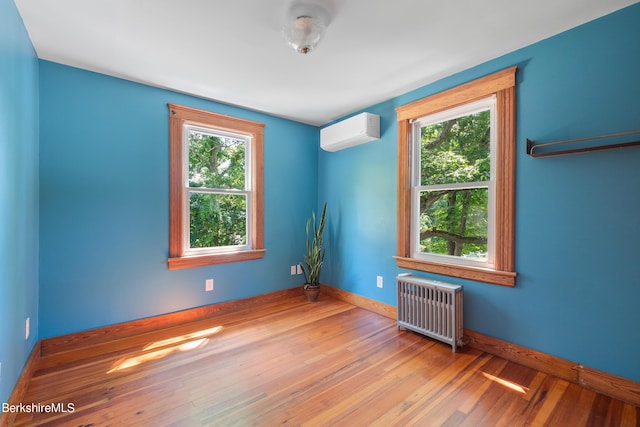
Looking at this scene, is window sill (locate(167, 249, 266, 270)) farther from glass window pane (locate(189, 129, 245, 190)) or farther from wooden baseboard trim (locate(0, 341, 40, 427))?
wooden baseboard trim (locate(0, 341, 40, 427))

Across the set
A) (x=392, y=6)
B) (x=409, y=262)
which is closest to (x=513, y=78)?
(x=392, y=6)

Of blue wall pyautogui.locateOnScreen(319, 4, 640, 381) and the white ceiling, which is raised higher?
the white ceiling

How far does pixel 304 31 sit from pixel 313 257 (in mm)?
2612

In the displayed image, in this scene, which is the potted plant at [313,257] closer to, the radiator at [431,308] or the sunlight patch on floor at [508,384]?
the radiator at [431,308]

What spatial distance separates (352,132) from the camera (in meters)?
3.27

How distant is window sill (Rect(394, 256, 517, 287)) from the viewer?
86.7 inches

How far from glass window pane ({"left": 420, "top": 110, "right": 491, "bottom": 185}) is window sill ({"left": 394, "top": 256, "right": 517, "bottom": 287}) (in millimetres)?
784

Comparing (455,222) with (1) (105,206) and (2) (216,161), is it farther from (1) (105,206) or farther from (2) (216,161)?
(1) (105,206)

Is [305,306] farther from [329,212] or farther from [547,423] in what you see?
[547,423]

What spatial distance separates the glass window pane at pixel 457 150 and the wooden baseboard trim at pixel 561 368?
136cm

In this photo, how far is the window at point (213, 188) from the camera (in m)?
2.91

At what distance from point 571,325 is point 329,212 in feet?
8.74

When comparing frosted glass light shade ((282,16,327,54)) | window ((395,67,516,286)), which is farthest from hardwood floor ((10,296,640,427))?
frosted glass light shade ((282,16,327,54))

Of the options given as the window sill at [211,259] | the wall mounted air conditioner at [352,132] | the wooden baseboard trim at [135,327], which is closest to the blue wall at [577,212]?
the wall mounted air conditioner at [352,132]
